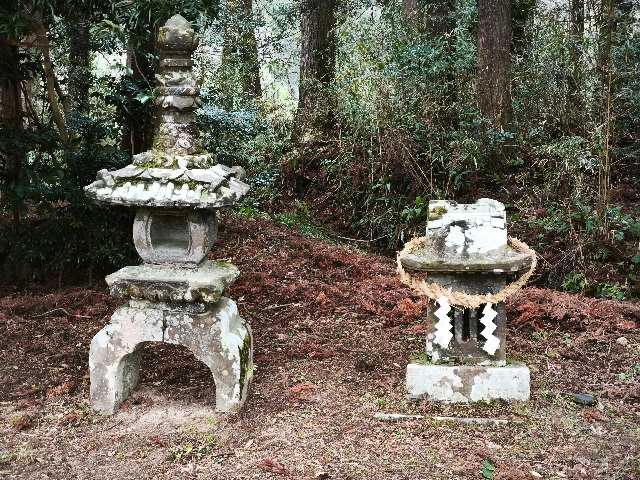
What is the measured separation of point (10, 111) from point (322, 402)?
16.5 ft

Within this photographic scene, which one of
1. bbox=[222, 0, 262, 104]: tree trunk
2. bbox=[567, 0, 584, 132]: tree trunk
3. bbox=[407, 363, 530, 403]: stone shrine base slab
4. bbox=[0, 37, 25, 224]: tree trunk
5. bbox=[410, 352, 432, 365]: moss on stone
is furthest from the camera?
bbox=[222, 0, 262, 104]: tree trunk

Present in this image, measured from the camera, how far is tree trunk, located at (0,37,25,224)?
7.09 m

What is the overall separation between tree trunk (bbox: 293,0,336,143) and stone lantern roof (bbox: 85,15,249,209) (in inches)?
266

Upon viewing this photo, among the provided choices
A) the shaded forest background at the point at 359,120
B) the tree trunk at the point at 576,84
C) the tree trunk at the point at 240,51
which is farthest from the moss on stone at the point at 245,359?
the tree trunk at the point at 240,51

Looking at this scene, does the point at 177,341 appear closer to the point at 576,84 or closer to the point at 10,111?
the point at 10,111

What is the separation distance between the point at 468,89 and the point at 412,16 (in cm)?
193

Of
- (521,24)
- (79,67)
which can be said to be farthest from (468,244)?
(521,24)

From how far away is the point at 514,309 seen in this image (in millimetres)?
6523

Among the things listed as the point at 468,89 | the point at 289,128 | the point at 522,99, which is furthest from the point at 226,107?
the point at 522,99

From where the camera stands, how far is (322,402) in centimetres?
496

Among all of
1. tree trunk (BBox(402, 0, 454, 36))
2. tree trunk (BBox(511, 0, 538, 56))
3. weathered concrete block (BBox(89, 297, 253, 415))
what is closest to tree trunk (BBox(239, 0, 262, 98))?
tree trunk (BBox(402, 0, 454, 36))

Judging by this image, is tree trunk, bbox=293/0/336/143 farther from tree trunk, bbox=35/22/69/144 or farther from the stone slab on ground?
the stone slab on ground

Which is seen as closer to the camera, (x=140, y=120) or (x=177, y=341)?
(x=177, y=341)

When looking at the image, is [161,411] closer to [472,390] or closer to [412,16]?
[472,390]
